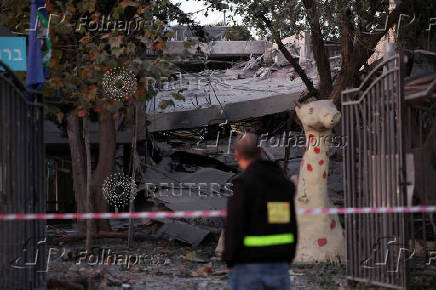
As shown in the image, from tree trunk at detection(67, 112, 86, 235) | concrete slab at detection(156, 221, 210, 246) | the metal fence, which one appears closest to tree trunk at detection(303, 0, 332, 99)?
concrete slab at detection(156, 221, 210, 246)

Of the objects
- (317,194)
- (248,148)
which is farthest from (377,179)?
(248,148)

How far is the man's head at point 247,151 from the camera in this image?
5414 mm

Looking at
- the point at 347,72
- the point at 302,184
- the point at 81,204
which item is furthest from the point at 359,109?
the point at 81,204

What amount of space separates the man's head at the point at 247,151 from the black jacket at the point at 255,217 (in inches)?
3.0

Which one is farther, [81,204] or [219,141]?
[219,141]

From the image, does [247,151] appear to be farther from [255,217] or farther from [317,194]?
[317,194]

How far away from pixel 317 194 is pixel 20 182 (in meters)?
4.38

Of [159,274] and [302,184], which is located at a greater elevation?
[302,184]

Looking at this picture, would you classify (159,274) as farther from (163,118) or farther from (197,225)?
(163,118)

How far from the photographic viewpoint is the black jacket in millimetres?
5133

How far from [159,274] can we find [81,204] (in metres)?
4.10

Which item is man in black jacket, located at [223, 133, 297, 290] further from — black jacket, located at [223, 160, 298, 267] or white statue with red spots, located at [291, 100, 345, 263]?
white statue with red spots, located at [291, 100, 345, 263]

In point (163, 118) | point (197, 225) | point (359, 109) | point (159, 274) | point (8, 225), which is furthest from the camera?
point (163, 118)

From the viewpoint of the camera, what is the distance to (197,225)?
15289 mm
